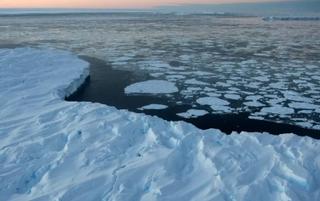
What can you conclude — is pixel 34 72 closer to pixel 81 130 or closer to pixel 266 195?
pixel 81 130

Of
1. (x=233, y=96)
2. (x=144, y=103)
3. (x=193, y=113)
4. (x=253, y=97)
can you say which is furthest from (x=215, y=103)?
(x=144, y=103)

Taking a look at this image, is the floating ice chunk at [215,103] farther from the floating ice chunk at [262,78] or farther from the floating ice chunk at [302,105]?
the floating ice chunk at [262,78]

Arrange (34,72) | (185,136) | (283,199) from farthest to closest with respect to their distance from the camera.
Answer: (34,72), (185,136), (283,199)

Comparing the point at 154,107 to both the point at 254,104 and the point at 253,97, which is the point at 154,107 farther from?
the point at 253,97

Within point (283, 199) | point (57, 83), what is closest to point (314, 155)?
point (283, 199)

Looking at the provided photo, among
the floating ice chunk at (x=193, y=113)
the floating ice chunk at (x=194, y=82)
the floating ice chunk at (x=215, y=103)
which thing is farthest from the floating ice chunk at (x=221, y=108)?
the floating ice chunk at (x=194, y=82)

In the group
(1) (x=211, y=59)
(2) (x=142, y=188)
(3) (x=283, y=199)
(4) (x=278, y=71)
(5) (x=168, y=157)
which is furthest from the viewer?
(1) (x=211, y=59)
